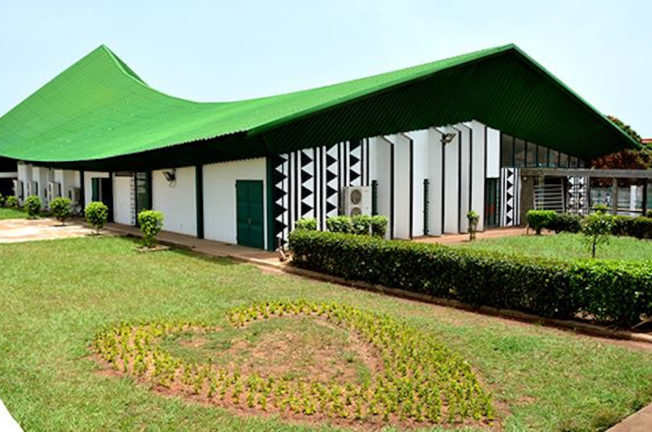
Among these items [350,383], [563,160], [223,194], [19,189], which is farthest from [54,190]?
[350,383]

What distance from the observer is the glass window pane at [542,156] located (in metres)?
25.7

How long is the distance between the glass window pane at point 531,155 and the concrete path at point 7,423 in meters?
23.5

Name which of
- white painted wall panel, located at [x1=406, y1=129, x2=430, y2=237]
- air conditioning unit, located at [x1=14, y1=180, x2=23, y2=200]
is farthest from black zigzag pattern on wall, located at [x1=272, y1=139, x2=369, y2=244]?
air conditioning unit, located at [x1=14, y1=180, x2=23, y2=200]

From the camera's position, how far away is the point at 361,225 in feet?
54.7

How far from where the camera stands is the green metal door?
16456mm

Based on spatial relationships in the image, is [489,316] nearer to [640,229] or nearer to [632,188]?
[640,229]

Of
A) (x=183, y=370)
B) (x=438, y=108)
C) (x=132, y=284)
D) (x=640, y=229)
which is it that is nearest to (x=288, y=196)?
(x=132, y=284)

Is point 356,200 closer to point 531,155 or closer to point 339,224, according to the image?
point 339,224

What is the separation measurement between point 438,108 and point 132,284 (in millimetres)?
12587

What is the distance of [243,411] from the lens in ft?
18.6

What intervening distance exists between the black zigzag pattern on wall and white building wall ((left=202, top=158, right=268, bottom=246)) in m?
0.82

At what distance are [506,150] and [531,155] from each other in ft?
6.40

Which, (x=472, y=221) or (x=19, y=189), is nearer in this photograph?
(x=472, y=221)

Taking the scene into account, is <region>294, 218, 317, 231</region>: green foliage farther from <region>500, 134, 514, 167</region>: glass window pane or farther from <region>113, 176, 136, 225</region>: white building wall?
<region>113, 176, 136, 225</region>: white building wall
